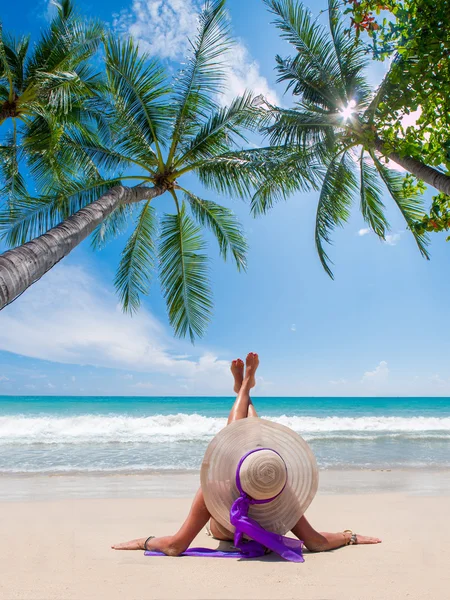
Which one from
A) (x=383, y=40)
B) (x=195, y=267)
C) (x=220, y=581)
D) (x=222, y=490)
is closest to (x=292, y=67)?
(x=195, y=267)

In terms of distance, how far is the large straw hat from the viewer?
2.64 m

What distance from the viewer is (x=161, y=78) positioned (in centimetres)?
755

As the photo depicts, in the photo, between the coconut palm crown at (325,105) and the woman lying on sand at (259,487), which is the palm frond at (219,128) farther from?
the woman lying on sand at (259,487)

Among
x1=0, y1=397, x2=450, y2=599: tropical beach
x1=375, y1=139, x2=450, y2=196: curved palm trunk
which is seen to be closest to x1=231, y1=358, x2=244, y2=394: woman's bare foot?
x1=0, y1=397, x2=450, y2=599: tropical beach

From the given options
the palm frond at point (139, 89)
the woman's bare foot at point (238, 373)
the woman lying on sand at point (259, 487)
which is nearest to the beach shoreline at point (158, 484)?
the woman's bare foot at point (238, 373)

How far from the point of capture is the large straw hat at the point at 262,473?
8.65 feet

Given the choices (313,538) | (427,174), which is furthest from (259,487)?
(427,174)

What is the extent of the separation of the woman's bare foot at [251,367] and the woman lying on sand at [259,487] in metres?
0.65

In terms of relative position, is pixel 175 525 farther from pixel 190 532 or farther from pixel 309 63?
pixel 309 63

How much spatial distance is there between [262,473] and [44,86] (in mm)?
7152

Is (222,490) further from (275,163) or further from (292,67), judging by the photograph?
(292,67)

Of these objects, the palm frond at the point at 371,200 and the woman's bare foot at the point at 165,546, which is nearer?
the woman's bare foot at the point at 165,546

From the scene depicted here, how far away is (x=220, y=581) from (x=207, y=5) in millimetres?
8329

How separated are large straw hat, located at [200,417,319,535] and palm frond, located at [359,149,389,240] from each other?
21.3 feet
